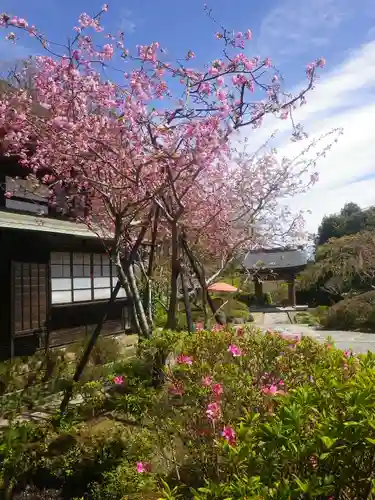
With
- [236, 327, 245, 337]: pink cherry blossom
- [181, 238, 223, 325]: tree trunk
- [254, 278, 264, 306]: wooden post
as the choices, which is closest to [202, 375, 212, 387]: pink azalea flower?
[236, 327, 245, 337]: pink cherry blossom

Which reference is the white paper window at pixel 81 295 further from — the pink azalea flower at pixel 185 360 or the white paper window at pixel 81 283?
the pink azalea flower at pixel 185 360

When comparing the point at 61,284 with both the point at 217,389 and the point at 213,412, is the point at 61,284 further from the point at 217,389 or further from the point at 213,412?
the point at 213,412

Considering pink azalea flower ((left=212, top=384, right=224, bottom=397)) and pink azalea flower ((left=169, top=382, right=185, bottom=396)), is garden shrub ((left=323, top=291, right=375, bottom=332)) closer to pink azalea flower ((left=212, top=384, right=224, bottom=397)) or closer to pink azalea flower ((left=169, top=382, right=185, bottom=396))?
pink azalea flower ((left=169, top=382, right=185, bottom=396))

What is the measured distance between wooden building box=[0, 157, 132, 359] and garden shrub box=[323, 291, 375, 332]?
13206 mm

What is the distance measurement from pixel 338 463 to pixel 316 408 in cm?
30

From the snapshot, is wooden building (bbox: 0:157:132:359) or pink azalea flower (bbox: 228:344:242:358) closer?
pink azalea flower (bbox: 228:344:242:358)

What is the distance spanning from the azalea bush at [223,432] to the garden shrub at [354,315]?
55.9ft

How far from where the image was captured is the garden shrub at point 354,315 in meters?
21.2

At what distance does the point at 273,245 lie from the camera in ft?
35.6

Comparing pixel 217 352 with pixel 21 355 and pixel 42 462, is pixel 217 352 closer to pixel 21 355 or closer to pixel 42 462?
pixel 42 462

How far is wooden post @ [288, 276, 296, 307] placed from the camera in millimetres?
34963

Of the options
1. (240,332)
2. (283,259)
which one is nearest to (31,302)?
(240,332)

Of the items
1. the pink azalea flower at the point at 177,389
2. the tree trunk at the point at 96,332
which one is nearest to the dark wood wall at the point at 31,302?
the tree trunk at the point at 96,332

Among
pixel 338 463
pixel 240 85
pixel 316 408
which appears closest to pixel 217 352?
pixel 316 408
